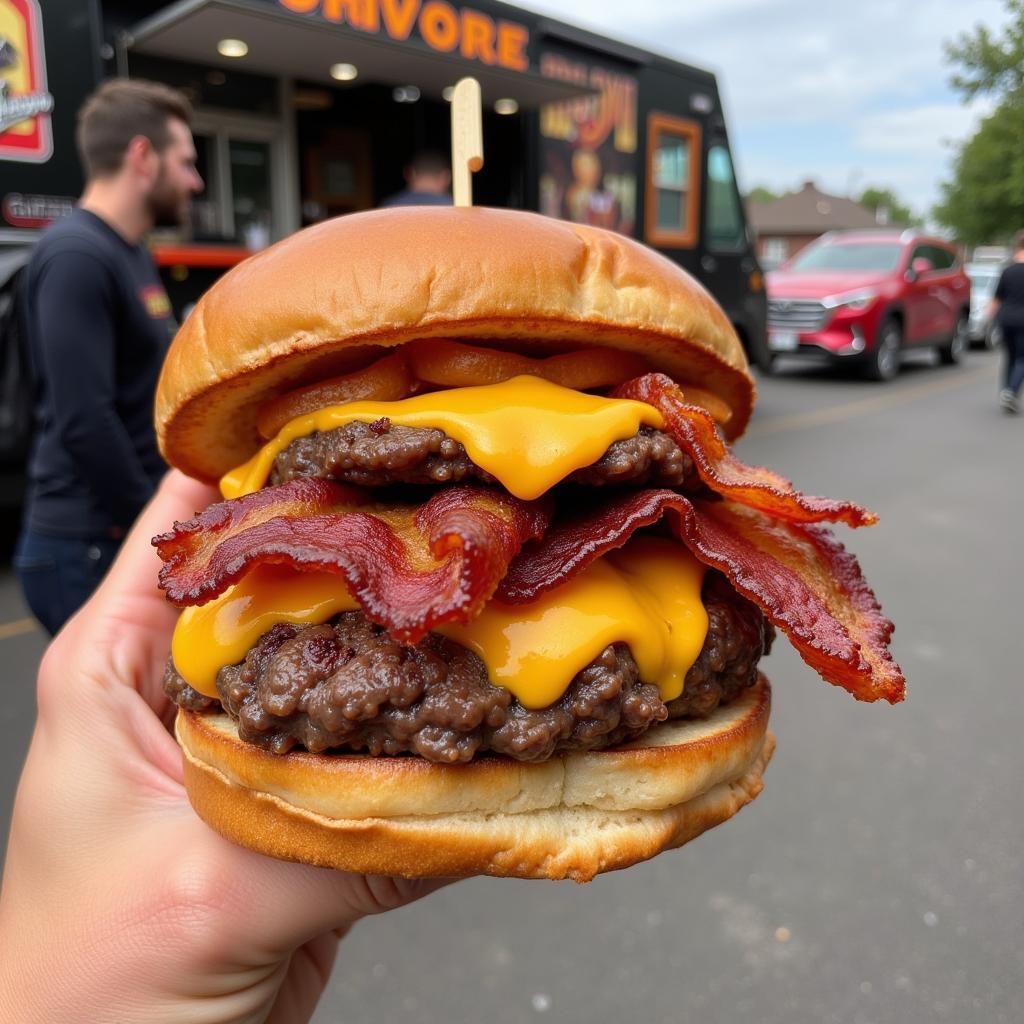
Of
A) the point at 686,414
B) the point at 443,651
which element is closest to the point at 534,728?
the point at 443,651

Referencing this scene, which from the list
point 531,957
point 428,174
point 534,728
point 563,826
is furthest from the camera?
point 428,174

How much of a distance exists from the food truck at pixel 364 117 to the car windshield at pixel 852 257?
5948 millimetres

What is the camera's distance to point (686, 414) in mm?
1592

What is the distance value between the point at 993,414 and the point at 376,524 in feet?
41.3

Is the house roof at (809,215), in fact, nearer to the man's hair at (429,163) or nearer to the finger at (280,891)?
the man's hair at (429,163)

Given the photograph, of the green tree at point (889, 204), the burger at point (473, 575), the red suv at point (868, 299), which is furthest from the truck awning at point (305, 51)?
the green tree at point (889, 204)

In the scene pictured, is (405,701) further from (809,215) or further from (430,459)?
(809,215)

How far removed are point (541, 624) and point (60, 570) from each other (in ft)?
8.54

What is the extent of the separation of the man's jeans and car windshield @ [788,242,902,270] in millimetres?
14207

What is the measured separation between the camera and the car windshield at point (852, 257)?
1484 cm

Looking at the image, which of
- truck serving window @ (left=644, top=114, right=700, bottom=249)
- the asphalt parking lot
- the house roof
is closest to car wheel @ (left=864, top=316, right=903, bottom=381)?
truck serving window @ (left=644, top=114, right=700, bottom=249)

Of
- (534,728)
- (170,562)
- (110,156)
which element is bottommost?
(534,728)

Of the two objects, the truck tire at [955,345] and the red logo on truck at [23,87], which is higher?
the red logo on truck at [23,87]

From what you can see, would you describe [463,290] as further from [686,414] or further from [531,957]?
[531,957]
